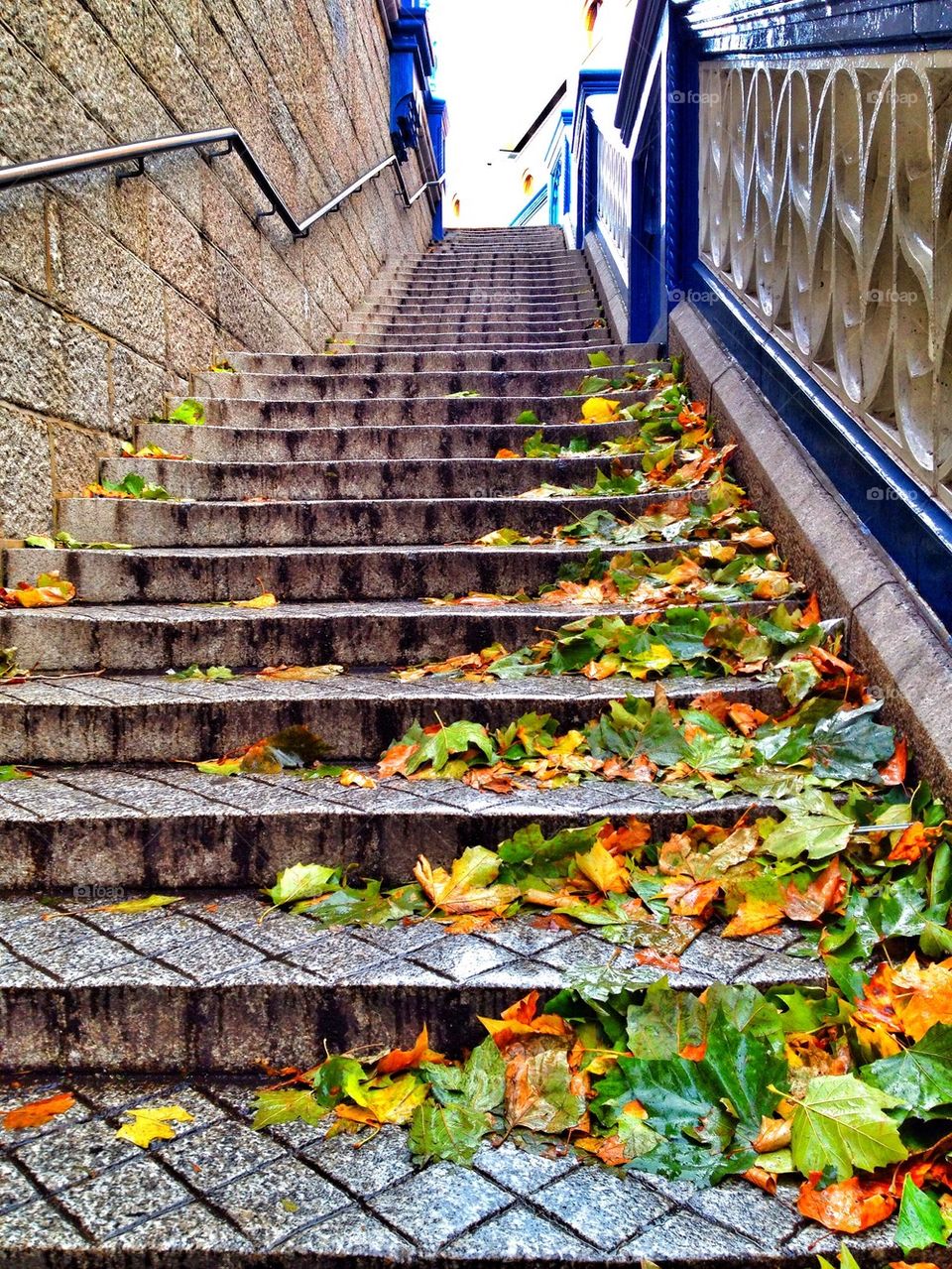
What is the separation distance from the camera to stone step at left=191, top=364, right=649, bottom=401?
506cm

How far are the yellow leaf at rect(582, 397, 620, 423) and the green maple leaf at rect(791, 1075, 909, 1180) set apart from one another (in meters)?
3.49

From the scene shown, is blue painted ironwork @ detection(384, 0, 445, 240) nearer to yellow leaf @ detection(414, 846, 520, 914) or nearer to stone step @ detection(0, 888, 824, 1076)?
yellow leaf @ detection(414, 846, 520, 914)

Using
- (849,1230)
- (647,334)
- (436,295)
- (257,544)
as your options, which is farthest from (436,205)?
(849,1230)

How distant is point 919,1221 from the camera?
1267 mm

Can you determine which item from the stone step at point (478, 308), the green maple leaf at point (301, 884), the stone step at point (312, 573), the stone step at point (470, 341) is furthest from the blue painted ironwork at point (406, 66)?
the green maple leaf at point (301, 884)

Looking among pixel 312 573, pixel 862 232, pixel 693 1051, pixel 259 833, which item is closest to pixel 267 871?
pixel 259 833

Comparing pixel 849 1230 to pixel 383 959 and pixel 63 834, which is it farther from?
pixel 63 834

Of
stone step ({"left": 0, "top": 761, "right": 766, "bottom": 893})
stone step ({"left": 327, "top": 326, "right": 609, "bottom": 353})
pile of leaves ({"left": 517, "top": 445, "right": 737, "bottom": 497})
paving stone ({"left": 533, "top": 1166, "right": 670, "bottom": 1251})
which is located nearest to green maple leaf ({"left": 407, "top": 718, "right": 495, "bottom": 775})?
stone step ({"left": 0, "top": 761, "right": 766, "bottom": 893})

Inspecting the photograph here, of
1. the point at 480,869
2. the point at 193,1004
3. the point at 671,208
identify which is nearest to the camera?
the point at 193,1004

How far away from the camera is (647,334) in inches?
237

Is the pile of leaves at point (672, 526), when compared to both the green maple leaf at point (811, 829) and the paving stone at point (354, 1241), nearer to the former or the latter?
the green maple leaf at point (811, 829)

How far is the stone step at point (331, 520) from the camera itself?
368 cm

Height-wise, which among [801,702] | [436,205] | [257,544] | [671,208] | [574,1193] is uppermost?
[436,205]

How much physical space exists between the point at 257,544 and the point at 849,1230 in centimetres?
303
